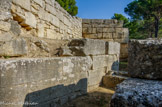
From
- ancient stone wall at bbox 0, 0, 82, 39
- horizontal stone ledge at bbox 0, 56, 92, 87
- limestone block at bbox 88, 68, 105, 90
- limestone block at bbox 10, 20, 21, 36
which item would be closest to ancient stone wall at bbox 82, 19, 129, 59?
ancient stone wall at bbox 0, 0, 82, 39

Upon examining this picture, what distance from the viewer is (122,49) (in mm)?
9930

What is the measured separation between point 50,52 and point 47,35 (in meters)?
1.88

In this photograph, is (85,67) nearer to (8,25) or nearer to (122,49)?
(8,25)

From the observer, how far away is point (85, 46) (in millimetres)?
3156

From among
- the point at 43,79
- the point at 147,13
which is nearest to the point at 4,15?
the point at 43,79

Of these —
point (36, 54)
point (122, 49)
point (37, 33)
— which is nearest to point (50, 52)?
point (36, 54)

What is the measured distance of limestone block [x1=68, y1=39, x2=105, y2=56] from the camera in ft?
10.2

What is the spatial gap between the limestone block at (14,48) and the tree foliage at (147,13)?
13783mm

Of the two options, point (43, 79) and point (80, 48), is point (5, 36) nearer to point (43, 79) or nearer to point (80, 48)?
point (43, 79)

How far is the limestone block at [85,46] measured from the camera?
312 cm

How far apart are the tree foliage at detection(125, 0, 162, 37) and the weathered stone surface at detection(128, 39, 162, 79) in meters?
13.0

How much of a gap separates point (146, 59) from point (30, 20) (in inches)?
136

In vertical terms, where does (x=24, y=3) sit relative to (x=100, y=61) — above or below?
above

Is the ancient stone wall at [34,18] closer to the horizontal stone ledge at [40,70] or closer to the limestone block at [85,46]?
the horizontal stone ledge at [40,70]
